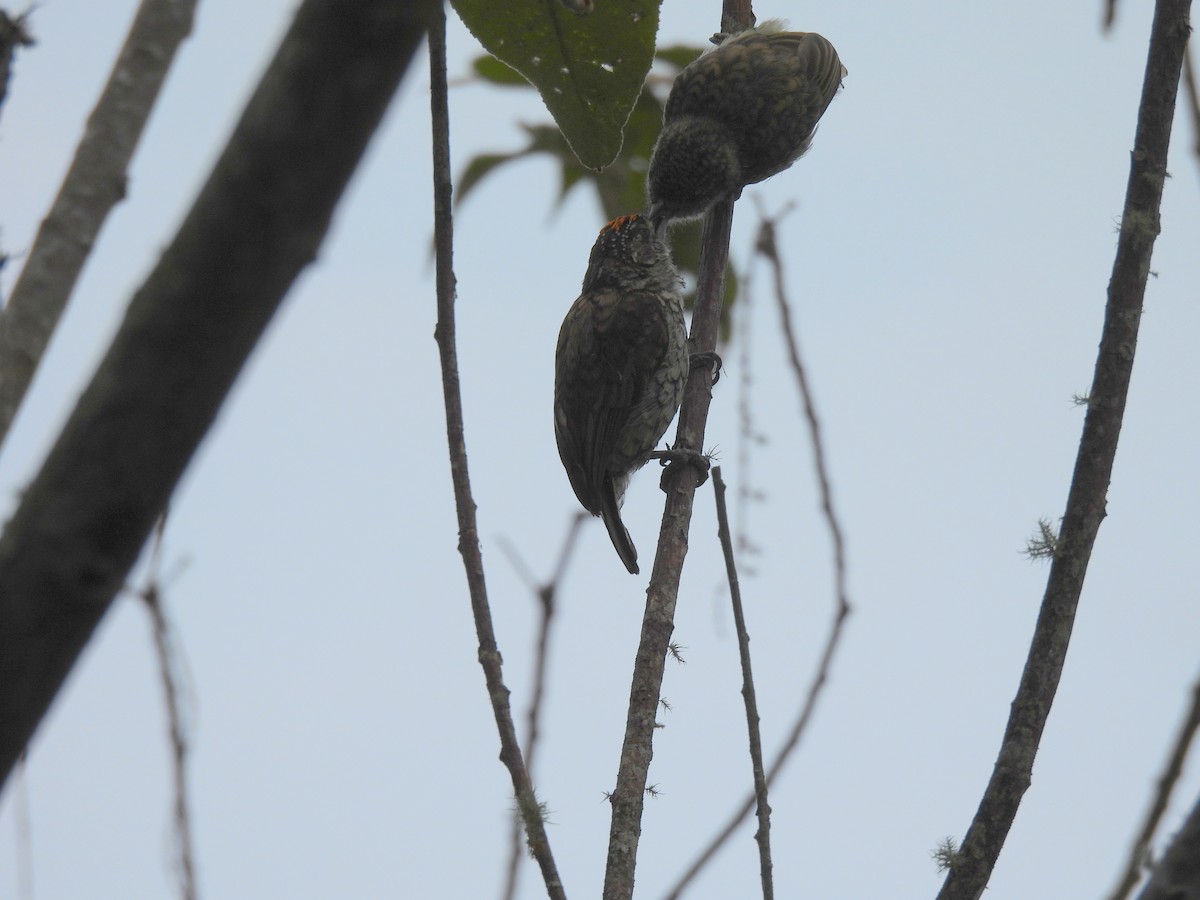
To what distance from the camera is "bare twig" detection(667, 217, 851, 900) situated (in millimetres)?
2117

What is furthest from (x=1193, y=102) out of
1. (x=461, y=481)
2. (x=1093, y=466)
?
(x=461, y=481)

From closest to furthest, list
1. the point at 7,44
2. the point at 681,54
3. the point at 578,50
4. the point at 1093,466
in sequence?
the point at 7,44
the point at 1093,466
the point at 578,50
the point at 681,54

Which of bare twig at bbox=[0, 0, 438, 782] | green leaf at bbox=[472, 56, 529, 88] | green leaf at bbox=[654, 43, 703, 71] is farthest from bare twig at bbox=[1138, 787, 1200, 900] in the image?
green leaf at bbox=[654, 43, 703, 71]

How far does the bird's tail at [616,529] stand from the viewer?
4.75 m

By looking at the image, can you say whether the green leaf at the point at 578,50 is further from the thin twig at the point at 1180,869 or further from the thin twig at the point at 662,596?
the thin twig at the point at 1180,869

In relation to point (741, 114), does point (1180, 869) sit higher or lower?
lower

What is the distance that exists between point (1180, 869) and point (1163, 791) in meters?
0.18

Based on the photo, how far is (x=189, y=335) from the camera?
34.8 inches

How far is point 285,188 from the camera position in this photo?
88 centimetres

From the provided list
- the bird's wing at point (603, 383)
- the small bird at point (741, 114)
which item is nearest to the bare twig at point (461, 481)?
the bird's wing at point (603, 383)

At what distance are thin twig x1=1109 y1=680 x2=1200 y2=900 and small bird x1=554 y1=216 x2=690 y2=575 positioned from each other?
3608 mm

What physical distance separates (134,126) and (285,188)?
947 millimetres

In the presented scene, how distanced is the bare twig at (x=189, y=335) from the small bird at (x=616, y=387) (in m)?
3.80

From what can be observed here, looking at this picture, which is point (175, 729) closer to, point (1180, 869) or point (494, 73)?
point (1180, 869)
